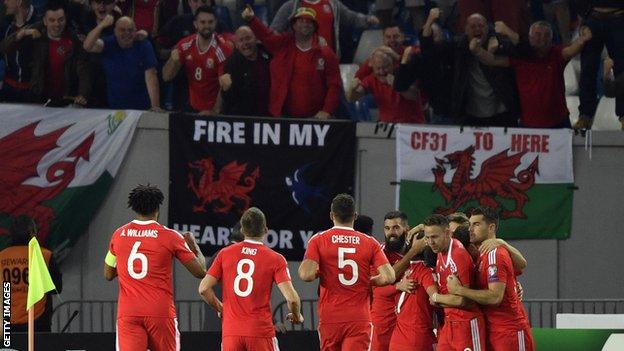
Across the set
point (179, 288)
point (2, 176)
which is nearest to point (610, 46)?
point (179, 288)

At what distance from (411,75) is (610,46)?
274 centimetres

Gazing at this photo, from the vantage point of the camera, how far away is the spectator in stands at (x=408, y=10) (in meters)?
20.5

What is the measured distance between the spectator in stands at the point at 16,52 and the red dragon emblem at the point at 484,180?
17.6 ft

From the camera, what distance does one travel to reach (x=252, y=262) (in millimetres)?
12500

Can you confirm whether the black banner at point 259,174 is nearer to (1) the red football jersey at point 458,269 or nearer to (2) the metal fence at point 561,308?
(2) the metal fence at point 561,308

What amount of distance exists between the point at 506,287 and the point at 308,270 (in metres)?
1.78

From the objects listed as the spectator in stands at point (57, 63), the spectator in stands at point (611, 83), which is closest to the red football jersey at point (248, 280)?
the spectator in stands at point (57, 63)

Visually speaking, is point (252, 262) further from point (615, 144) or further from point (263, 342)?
point (615, 144)

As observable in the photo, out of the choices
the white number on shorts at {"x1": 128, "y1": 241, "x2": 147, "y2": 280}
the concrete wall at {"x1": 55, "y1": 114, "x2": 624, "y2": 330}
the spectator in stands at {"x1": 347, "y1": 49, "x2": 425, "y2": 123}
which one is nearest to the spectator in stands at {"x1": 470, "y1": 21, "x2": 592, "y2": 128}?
the concrete wall at {"x1": 55, "y1": 114, "x2": 624, "y2": 330}

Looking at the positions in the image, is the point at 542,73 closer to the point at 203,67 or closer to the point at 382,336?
the point at 203,67

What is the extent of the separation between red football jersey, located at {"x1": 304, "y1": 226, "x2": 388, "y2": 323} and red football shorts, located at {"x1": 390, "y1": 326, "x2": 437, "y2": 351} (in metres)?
0.91

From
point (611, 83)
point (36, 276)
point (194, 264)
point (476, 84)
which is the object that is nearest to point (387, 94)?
point (476, 84)

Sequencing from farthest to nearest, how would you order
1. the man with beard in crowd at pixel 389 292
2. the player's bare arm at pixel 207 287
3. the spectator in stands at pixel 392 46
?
the spectator in stands at pixel 392 46 → the man with beard in crowd at pixel 389 292 → the player's bare arm at pixel 207 287

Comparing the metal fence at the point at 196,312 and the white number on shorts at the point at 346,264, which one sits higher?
the white number on shorts at the point at 346,264
